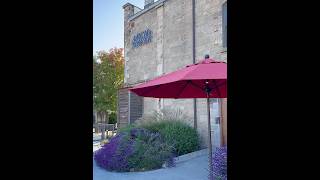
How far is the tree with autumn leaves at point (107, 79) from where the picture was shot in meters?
22.8

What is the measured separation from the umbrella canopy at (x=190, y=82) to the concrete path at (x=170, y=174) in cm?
176

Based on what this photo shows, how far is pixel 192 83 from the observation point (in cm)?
463

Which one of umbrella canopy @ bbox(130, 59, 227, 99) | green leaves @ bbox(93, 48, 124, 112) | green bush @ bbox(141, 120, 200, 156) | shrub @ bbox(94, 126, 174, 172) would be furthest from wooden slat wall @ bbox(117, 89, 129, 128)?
green leaves @ bbox(93, 48, 124, 112)

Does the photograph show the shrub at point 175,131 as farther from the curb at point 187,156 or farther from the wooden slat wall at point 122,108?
the wooden slat wall at point 122,108

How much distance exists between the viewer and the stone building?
30.6 feet

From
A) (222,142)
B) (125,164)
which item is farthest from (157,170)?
(222,142)

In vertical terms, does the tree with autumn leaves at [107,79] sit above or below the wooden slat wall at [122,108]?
above

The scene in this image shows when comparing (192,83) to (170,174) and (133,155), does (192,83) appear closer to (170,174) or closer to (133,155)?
(170,174)

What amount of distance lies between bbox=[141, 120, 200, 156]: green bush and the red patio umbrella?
3127 mm

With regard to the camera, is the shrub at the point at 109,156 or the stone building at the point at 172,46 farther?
the stone building at the point at 172,46

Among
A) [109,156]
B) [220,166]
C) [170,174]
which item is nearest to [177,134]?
[109,156]

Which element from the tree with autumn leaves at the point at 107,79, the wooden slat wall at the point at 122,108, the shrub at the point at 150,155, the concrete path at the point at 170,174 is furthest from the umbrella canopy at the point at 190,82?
the tree with autumn leaves at the point at 107,79

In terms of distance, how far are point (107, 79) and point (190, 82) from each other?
62.4 ft
